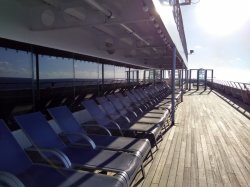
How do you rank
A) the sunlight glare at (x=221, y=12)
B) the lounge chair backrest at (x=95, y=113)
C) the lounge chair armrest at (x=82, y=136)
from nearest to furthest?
1. the lounge chair armrest at (x=82, y=136)
2. the lounge chair backrest at (x=95, y=113)
3. the sunlight glare at (x=221, y=12)

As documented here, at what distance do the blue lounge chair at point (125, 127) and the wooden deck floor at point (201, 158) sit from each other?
14.4 inches

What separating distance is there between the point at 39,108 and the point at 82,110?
54.4 inches

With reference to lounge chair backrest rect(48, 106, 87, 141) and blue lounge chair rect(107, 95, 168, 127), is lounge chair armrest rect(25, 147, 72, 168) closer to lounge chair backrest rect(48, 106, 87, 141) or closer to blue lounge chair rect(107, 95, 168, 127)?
lounge chair backrest rect(48, 106, 87, 141)

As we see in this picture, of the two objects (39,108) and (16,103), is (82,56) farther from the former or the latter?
(16,103)

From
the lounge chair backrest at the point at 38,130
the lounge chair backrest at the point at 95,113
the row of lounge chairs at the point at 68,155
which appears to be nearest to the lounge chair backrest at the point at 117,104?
the lounge chair backrest at the point at 95,113

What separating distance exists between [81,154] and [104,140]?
632 millimetres

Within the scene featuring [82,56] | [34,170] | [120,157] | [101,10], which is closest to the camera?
[34,170]

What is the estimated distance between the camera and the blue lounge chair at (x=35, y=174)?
2.10 meters

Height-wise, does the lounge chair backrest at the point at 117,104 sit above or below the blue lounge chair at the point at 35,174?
above

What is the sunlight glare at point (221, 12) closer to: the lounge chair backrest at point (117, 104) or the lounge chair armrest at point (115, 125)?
the lounge chair backrest at point (117, 104)

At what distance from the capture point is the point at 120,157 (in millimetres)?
2729

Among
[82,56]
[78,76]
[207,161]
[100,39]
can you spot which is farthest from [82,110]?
[207,161]

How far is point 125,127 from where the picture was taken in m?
4.37

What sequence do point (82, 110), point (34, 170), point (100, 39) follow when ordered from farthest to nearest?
1. point (100, 39)
2. point (82, 110)
3. point (34, 170)
